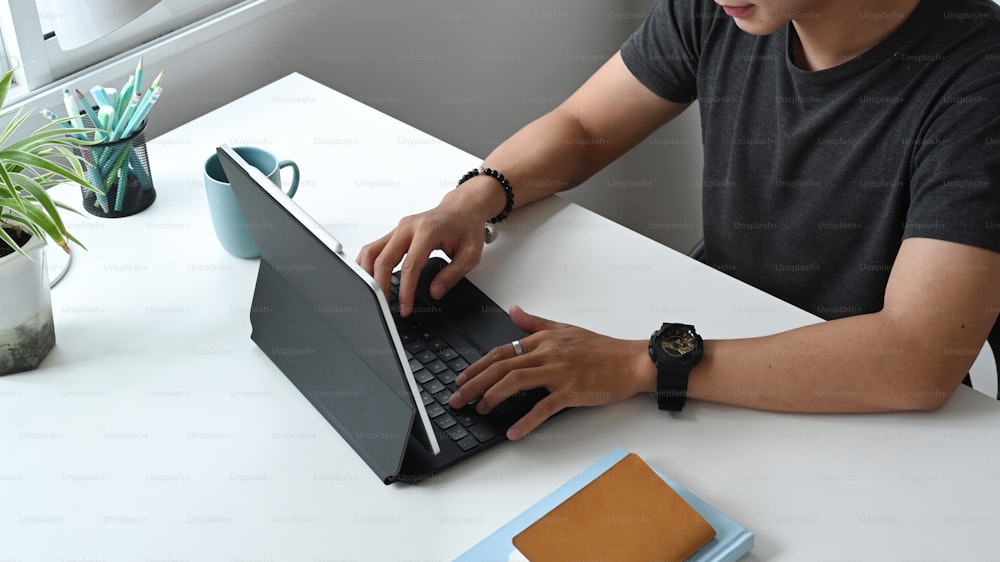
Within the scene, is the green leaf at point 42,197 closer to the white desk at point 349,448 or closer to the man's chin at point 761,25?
the white desk at point 349,448

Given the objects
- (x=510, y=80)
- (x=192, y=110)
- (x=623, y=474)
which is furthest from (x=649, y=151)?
(x=623, y=474)

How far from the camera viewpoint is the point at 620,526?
0.78m

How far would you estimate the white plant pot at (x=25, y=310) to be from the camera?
0.98 meters

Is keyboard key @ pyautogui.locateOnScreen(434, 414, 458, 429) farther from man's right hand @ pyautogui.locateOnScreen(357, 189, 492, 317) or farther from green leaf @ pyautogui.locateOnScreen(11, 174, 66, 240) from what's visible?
green leaf @ pyautogui.locateOnScreen(11, 174, 66, 240)

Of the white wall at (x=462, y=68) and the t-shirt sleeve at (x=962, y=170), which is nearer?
the t-shirt sleeve at (x=962, y=170)

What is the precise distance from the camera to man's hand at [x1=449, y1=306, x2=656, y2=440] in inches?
37.0

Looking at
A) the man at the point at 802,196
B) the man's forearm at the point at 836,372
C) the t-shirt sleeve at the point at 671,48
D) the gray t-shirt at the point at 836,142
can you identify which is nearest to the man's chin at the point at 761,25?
the man at the point at 802,196

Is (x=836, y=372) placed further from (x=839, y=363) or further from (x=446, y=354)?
(x=446, y=354)

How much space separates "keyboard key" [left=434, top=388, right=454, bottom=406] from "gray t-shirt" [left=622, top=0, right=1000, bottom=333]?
517 mm

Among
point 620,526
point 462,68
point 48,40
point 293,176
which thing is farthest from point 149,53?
point 620,526

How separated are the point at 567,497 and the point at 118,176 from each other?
0.77 metres

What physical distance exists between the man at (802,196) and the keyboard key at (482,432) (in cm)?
2

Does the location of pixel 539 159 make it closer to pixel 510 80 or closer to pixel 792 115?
pixel 792 115

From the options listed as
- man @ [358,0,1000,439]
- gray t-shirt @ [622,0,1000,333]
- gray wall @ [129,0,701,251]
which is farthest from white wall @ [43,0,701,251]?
gray t-shirt @ [622,0,1000,333]
